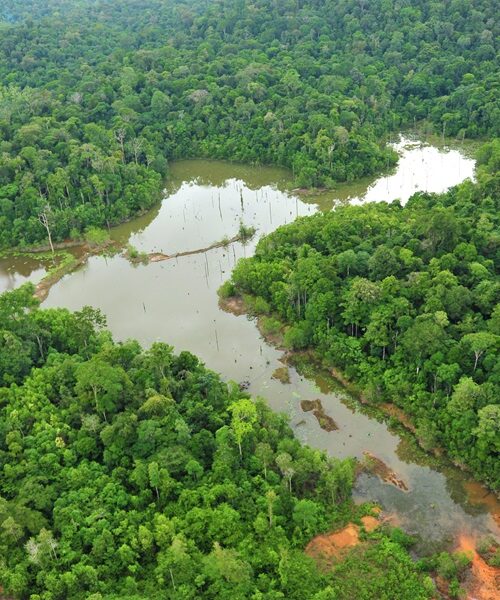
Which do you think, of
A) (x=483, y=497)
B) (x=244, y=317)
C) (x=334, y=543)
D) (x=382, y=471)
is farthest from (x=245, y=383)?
(x=483, y=497)

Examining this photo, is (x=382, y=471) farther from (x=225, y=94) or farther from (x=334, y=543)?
(x=225, y=94)

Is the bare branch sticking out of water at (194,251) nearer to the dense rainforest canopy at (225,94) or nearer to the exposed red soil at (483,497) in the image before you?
Answer: the dense rainforest canopy at (225,94)

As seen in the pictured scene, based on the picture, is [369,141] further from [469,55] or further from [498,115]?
[469,55]

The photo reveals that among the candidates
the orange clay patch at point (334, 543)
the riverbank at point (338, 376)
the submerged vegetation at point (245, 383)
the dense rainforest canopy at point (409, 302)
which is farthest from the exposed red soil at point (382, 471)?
the orange clay patch at point (334, 543)

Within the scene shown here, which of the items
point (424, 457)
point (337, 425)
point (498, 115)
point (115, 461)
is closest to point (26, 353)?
point (115, 461)

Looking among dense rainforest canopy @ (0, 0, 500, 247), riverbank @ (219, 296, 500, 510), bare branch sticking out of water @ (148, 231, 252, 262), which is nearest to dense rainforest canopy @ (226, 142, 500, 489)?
riverbank @ (219, 296, 500, 510)

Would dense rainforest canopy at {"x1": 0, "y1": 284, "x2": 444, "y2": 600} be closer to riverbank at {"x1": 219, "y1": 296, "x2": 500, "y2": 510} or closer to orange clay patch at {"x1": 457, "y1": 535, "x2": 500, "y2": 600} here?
orange clay patch at {"x1": 457, "y1": 535, "x2": 500, "y2": 600}
